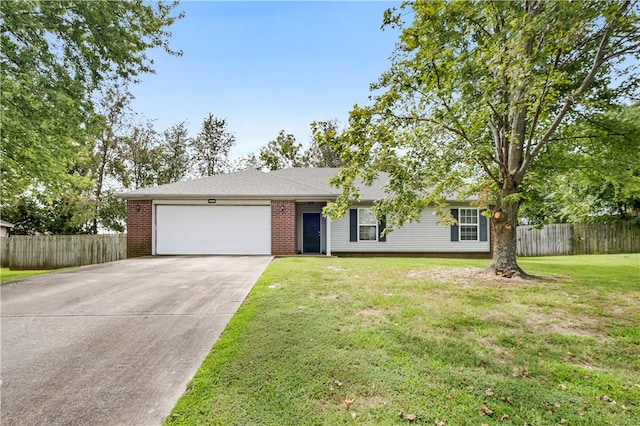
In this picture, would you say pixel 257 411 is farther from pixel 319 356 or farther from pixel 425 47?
pixel 425 47

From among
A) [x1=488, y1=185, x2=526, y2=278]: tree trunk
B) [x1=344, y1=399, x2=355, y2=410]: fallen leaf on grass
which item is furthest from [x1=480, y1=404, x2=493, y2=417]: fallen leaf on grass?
[x1=488, y1=185, x2=526, y2=278]: tree trunk

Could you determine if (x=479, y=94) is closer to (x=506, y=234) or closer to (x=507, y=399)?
(x=506, y=234)

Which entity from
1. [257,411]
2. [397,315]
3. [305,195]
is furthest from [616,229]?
[257,411]

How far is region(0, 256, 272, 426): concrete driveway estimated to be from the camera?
2.35 m

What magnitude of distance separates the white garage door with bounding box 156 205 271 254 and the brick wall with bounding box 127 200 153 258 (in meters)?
0.35

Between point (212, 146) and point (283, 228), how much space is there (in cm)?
1862

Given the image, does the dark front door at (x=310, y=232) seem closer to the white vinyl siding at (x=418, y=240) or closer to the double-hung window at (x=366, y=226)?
the white vinyl siding at (x=418, y=240)

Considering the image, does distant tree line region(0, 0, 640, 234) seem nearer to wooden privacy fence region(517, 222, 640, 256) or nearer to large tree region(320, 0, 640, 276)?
large tree region(320, 0, 640, 276)

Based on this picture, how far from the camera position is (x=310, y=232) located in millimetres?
14547

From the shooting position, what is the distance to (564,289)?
603 cm

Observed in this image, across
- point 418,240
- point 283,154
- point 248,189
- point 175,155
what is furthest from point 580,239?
point 175,155

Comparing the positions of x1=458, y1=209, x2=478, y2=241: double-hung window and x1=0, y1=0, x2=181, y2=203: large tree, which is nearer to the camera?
x1=0, y1=0, x2=181, y2=203: large tree

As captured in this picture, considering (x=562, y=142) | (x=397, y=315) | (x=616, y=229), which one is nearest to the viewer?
(x=397, y=315)

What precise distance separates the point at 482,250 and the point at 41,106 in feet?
51.3
